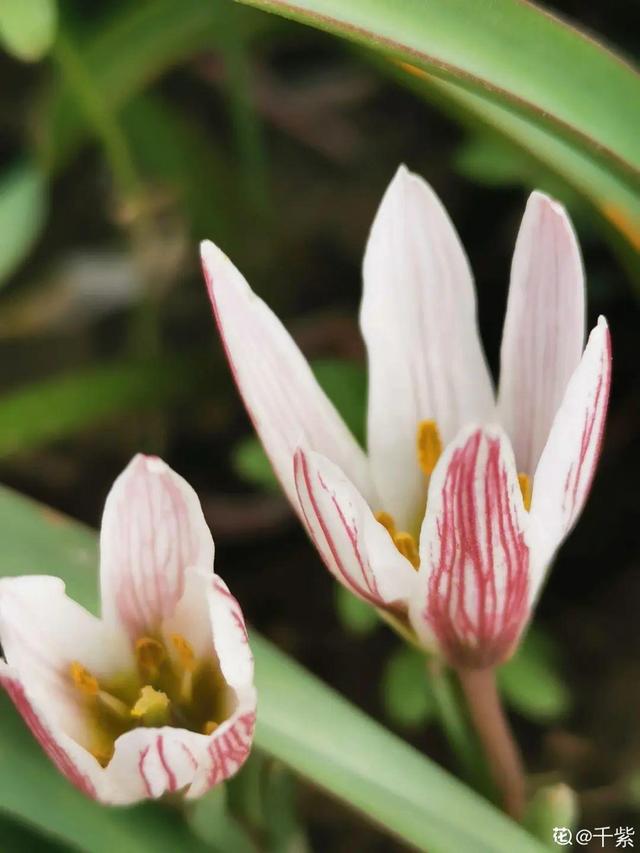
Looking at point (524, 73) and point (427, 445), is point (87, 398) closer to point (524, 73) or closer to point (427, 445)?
point (427, 445)

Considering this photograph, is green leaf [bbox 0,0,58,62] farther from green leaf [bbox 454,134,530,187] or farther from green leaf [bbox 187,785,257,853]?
green leaf [bbox 187,785,257,853]

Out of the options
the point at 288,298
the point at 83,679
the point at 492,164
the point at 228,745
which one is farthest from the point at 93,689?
the point at 288,298

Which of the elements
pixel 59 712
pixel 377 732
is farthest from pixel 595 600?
pixel 59 712

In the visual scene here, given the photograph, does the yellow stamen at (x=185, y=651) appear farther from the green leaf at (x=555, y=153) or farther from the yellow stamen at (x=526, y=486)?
the green leaf at (x=555, y=153)

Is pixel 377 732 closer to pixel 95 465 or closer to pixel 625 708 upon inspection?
pixel 625 708

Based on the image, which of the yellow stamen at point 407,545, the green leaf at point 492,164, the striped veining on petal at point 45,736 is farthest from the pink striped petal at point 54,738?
the green leaf at point 492,164

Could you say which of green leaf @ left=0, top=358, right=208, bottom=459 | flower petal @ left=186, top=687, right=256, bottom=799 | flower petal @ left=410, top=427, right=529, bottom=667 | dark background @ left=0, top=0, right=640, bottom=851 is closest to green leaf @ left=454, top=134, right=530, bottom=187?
dark background @ left=0, top=0, right=640, bottom=851

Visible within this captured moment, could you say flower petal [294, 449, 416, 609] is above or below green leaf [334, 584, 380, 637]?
above
